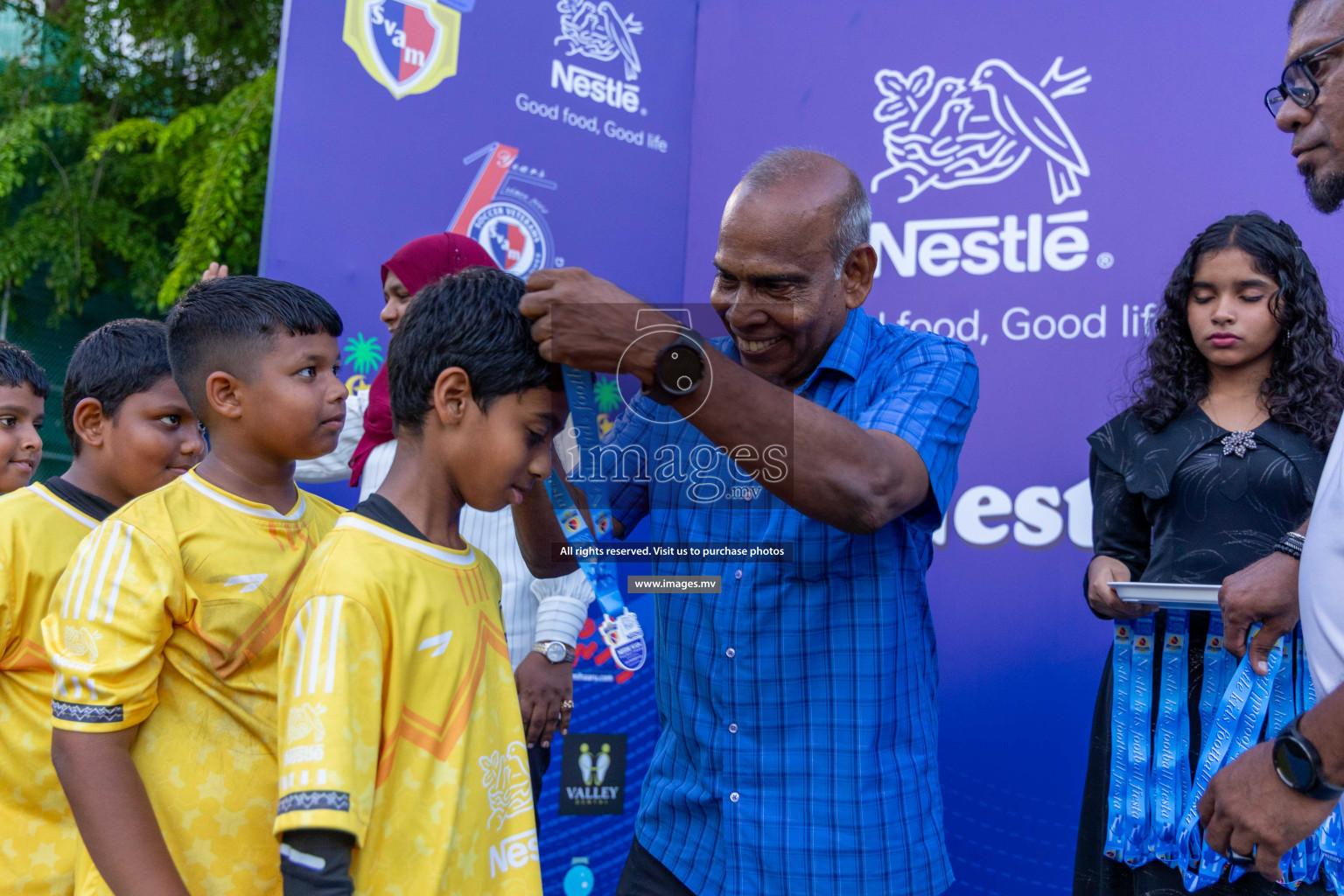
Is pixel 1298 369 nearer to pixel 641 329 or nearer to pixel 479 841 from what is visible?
pixel 641 329

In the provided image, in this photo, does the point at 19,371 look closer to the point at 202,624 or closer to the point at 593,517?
the point at 202,624

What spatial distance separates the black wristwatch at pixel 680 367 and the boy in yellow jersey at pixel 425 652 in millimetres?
211

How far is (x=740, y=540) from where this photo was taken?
5.76ft

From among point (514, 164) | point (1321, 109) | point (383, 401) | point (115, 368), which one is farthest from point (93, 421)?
point (1321, 109)

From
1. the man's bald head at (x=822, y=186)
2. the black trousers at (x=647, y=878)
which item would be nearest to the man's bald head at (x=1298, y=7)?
the man's bald head at (x=822, y=186)

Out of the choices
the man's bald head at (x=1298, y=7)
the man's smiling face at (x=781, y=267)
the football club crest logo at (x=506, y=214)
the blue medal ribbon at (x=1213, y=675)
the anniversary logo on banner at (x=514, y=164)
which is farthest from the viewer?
the football club crest logo at (x=506, y=214)

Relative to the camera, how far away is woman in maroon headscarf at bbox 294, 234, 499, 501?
271 cm

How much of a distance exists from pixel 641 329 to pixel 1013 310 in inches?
96.9

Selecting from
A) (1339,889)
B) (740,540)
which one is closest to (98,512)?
(740,540)

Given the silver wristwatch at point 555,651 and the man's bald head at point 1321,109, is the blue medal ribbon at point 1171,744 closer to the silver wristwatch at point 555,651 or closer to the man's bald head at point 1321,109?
the man's bald head at point 1321,109

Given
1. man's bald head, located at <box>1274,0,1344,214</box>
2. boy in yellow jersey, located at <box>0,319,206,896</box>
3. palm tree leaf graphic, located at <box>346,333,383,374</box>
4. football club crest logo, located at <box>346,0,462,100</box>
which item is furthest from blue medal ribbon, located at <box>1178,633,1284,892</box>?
football club crest logo, located at <box>346,0,462,100</box>

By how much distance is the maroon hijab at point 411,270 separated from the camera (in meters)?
2.73

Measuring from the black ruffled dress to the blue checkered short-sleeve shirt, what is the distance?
790mm

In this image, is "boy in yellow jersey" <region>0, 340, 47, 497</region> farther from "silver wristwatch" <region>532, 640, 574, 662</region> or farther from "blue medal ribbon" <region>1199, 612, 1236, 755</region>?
"blue medal ribbon" <region>1199, 612, 1236, 755</region>
